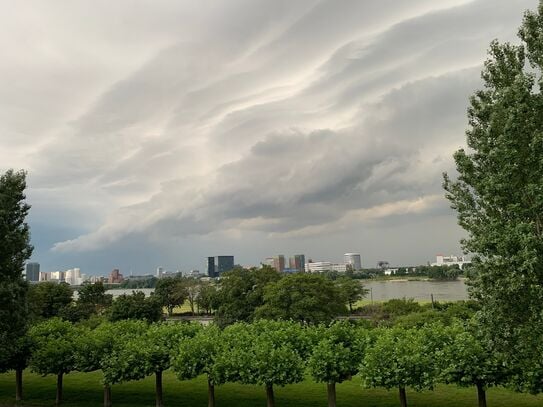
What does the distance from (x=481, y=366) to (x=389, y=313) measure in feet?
119

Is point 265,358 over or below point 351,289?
over

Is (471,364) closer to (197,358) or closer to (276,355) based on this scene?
(276,355)

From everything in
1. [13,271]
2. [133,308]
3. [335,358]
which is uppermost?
[13,271]

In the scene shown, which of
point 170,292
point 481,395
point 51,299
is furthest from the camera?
point 170,292

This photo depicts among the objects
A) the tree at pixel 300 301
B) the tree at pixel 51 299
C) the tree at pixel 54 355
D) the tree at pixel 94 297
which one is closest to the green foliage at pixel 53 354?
the tree at pixel 54 355

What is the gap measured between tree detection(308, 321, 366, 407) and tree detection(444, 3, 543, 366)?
8898 mm

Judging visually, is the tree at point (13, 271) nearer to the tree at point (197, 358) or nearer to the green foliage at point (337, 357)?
the tree at point (197, 358)

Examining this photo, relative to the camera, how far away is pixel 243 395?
2780 cm

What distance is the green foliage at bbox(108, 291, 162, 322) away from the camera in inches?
2697

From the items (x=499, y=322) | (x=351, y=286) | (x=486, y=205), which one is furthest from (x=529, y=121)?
(x=351, y=286)

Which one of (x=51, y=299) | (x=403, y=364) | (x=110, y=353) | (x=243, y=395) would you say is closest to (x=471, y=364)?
(x=403, y=364)

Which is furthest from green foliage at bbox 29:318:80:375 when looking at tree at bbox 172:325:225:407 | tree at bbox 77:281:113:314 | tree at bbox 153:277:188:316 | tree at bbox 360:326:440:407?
tree at bbox 153:277:188:316

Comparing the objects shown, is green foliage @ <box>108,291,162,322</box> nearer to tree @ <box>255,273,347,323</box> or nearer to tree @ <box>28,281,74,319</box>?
tree @ <box>28,281,74,319</box>

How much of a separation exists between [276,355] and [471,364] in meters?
9.09
